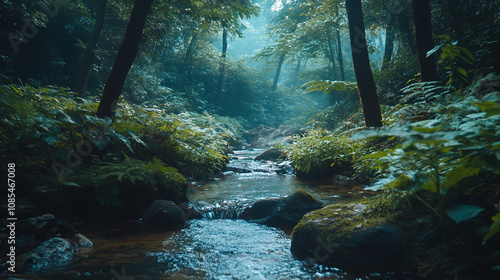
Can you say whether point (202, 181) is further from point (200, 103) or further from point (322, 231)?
point (200, 103)

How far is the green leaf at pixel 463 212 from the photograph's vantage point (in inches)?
76.3

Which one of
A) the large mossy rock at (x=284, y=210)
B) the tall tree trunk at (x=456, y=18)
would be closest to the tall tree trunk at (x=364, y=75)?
the large mossy rock at (x=284, y=210)

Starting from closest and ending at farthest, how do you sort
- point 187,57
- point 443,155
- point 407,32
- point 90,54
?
point 443,155 < point 90,54 < point 407,32 < point 187,57

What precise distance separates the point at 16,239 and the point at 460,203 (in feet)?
15.4

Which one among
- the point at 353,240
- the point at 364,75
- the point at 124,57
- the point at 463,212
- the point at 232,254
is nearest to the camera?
the point at 463,212

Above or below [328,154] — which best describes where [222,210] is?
below

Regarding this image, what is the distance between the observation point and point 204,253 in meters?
3.29

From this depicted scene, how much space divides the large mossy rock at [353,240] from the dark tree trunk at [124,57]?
4.53 m

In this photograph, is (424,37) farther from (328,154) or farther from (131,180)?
(131,180)

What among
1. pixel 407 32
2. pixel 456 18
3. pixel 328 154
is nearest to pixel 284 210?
pixel 328 154

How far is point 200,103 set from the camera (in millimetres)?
21172

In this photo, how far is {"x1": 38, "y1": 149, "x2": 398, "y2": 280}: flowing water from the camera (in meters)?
2.69

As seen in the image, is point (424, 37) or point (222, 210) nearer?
point (222, 210)

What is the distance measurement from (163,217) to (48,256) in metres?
1.62
